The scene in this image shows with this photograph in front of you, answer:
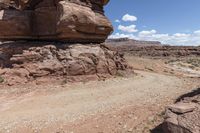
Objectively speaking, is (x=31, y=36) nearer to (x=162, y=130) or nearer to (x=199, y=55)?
(x=162, y=130)

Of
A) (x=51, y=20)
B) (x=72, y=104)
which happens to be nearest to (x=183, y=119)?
(x=72, y=104)

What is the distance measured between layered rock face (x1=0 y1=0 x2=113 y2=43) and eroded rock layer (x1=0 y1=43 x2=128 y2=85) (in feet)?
2.37

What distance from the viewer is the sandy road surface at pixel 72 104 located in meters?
7.60

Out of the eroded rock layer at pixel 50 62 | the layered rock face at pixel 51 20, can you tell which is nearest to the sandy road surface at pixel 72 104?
the eroded rock layer at pixel 50 62

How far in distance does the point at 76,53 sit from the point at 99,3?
457cm

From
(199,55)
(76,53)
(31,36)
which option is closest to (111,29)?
(76,53)

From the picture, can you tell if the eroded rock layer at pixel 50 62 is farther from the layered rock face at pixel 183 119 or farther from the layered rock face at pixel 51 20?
the layered rock face at pixel 183 119

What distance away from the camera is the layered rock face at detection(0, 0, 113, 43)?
14852 mm

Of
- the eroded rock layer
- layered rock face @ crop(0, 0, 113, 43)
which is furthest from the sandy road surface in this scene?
layered rock face @ crop(0, 0, 113, 43)

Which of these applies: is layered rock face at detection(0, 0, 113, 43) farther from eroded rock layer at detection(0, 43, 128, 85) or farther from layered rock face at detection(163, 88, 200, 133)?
layered rock face at detection(163, 88, 200, 133)

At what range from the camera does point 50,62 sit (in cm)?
1447

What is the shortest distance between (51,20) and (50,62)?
2906mm

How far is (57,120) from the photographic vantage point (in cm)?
799

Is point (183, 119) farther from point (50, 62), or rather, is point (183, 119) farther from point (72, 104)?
point (50, 62)
